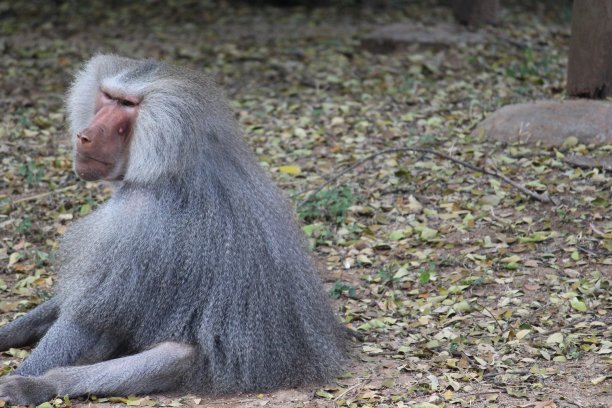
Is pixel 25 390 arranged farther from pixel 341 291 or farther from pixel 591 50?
pixel 591 50

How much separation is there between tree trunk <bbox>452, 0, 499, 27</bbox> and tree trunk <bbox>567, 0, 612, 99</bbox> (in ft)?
10.4

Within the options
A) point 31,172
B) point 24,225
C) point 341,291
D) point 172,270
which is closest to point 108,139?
point 172,270

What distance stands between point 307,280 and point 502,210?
2218 mm

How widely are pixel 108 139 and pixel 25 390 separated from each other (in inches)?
42.7

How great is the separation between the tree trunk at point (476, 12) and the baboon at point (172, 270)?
22.7ft

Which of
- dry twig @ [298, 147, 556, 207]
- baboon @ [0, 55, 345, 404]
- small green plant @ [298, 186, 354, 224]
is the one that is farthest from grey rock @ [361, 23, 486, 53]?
baboon @ [0, 55, 345, 404]

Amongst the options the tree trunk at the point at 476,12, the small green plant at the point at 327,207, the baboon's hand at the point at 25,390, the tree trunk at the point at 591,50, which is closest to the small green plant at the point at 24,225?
the small green plant at the point at 327,207

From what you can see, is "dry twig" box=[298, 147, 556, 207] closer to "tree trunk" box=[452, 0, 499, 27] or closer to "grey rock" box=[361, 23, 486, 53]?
"grey rock" box=[361, 23, 486, 53]

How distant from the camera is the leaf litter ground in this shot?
448 cm

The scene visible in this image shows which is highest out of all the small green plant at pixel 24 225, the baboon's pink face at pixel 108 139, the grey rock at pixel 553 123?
the baboon's pink face at pixel 108 139

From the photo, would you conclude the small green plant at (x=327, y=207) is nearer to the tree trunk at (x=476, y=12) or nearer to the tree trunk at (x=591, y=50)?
the tree trunk at (x=591, y=50)

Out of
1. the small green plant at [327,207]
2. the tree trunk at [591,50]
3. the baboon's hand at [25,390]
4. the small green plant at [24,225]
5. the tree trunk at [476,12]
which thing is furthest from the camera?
the tree trunk at [476,12]

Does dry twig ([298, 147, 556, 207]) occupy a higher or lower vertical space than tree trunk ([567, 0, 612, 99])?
lower

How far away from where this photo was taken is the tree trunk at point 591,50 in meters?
7.38
